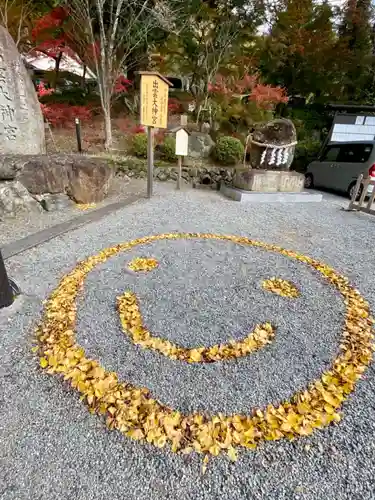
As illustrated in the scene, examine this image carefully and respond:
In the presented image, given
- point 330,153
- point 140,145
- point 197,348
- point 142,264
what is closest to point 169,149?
point 140,145

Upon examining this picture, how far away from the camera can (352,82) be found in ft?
39.5

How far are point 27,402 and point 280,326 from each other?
1.67 meters

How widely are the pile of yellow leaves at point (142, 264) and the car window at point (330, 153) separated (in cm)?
684

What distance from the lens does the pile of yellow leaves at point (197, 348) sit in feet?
5.77

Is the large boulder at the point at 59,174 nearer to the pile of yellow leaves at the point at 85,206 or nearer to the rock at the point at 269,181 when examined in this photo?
the pile of yellow leaves at the point at 85,206

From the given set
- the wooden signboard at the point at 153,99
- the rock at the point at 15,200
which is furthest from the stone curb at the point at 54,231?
the wooden signboard at the point at 153,99

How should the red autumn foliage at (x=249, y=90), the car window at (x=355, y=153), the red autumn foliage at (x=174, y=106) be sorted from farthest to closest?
the red autumn foliage at (x=174, y=106), the red autumn foliage at (x=249, y=90), the car window at (x=355, y=153)

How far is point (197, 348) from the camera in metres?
1.83

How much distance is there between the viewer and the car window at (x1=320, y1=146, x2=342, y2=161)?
749 cm

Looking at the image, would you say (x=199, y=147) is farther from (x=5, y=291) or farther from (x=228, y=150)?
(x=5, y=291)

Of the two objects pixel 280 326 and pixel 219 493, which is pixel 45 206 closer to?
pixel 280 326

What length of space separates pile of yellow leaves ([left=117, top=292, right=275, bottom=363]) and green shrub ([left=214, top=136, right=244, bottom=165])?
7.35m

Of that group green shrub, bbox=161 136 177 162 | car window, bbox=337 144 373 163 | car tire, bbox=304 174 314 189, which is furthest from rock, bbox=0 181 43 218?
car tire, bbox=304 174 314 189

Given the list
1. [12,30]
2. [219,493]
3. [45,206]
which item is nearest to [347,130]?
[45,206]
